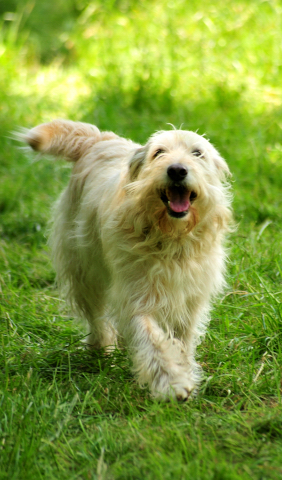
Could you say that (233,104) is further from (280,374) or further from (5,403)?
(5,403)

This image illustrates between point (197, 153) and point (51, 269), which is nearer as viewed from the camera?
point (197, 153)

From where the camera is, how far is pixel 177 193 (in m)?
3.22

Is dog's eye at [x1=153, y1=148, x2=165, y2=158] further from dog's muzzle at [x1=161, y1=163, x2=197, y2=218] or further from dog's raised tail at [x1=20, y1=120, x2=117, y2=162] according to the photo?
dog's raised tail at [x1=20, y1=120, x2=117, y2=162]

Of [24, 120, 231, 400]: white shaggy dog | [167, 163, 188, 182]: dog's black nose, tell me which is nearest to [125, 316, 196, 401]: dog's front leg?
[24, 120, 231, 400]: white shaggy dog

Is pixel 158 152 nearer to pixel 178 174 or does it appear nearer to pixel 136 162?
pixel 136 162

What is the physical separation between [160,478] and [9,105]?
6464mm

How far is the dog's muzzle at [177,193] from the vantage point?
3.12 m

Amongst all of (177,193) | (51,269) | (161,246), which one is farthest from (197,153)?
(51,269)

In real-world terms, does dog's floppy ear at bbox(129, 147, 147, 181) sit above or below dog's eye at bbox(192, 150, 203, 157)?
below

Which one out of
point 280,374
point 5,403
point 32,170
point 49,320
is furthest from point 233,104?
point 5,403

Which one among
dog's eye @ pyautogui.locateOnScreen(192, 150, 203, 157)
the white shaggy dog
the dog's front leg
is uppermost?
dog's eye @ pyautogui.locateOnScreen(192, 150, 203, 157)

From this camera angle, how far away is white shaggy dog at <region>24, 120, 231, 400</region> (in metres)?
3.15

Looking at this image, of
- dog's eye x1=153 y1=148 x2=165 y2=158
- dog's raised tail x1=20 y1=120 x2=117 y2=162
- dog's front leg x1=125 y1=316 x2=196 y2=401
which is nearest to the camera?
dog's front leg x1=125 y1=316 x2=196 y2=401

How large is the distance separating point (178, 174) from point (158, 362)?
0.91 m
